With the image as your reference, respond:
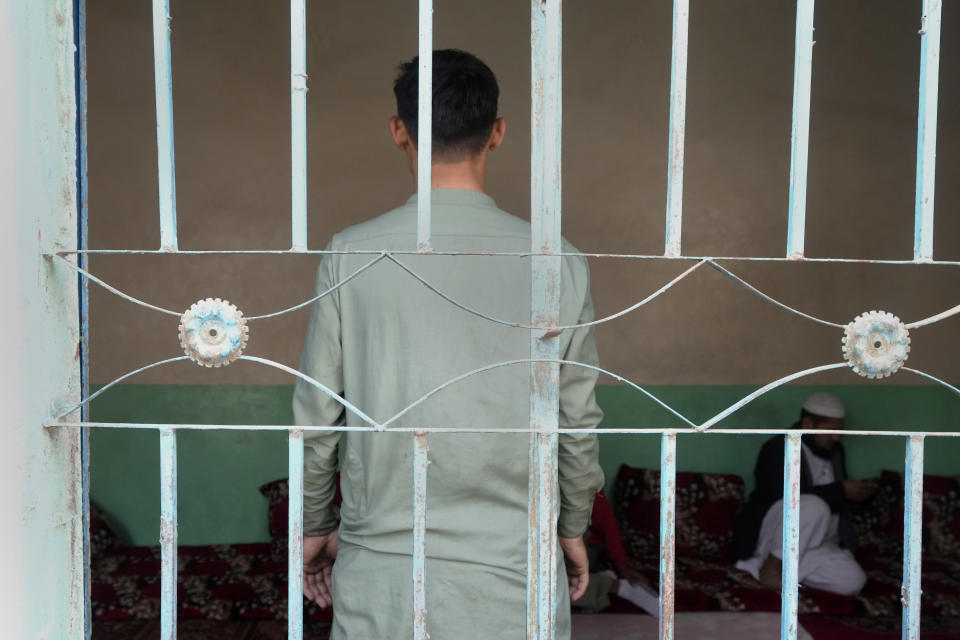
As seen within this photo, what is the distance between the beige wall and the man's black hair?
316 centimetres

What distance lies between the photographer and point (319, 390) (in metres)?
1.73

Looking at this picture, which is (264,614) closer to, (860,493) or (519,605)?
(519,605)

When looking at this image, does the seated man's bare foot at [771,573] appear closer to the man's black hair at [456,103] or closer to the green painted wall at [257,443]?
the green painted wall at [257,443]

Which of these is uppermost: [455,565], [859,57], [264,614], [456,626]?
[859,57]

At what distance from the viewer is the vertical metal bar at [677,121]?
1.25 metres

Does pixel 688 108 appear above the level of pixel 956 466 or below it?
above

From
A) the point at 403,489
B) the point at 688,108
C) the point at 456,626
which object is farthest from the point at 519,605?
the point at 688,108

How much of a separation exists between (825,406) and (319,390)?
3477 millimetres

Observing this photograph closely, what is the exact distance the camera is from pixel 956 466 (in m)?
4.95

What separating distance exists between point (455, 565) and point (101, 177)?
389 centimetres

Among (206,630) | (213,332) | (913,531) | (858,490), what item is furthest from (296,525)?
(858,490)

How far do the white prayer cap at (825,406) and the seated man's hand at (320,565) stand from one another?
10.6ft

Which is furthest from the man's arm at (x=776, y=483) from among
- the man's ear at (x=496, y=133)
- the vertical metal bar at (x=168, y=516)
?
the vertical metal bar at (x=168, y=516)

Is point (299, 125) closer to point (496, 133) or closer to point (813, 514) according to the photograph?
point (496, 133)
